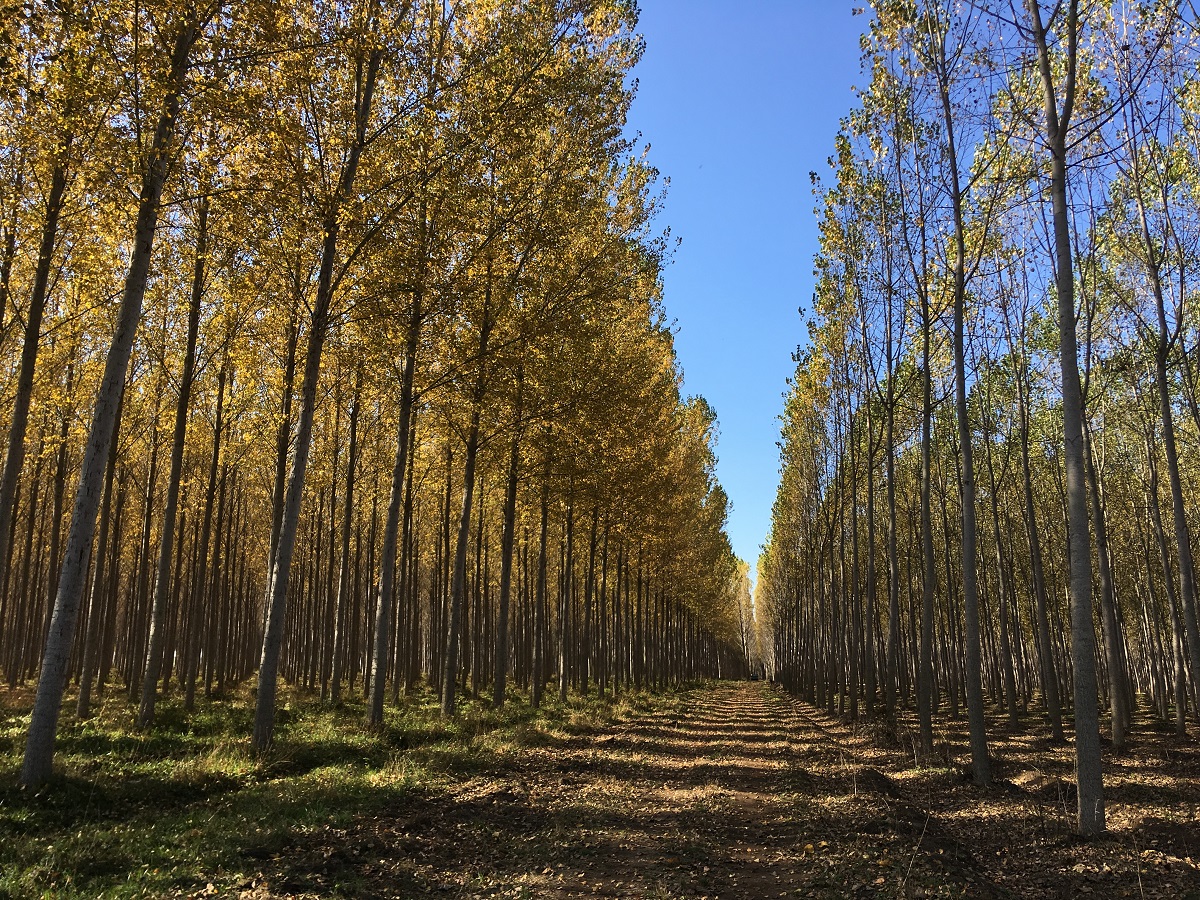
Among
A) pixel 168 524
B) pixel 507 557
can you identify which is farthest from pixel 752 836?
pixel 168 524

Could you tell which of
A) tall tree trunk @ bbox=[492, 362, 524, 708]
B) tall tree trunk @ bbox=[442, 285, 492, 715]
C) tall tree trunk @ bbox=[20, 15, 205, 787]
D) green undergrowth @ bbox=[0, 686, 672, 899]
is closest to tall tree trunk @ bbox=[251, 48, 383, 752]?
green undergrowth @ bbox=[0, 686, 672, 899]

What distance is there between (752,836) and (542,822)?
2180mm

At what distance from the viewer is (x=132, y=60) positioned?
6.95 metres

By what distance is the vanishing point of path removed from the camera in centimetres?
543

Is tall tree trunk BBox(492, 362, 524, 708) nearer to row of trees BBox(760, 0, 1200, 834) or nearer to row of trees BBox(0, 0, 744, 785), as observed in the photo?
row of trees BBox(0, 0, 744, 785)

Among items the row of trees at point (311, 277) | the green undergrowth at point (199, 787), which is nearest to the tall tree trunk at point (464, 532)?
the row of trees at point (311, 277)

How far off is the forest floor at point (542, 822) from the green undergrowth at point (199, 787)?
0.11 ft

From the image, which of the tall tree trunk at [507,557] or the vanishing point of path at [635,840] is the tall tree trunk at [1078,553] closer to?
the vanishing point of path at [635,840]

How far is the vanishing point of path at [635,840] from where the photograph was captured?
5426 mm

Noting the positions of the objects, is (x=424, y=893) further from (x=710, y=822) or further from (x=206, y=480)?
(x=206, y=480)

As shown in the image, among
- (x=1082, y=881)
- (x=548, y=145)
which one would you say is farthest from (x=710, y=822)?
(x=548, y=145)

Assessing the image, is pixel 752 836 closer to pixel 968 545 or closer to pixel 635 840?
pixel 635 840

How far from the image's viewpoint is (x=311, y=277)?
43.3ft

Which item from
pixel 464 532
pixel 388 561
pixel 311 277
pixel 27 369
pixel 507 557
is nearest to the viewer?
pixel 27 369
